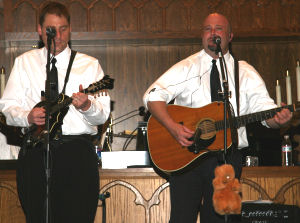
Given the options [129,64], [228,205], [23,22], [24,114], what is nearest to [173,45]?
[129,64]

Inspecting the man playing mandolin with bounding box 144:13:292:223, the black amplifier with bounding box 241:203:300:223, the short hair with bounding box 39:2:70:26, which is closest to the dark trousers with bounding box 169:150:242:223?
the man playing mandolin with bounding box 144:13:292:223

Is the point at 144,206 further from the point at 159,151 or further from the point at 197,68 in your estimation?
the point at 197,68

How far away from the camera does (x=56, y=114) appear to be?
313 cm

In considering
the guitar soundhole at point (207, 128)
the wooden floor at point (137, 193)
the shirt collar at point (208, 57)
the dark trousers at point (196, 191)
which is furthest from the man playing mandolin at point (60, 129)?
the wooden floor at point (137, 193)

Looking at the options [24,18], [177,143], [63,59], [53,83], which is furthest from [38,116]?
[24,18]

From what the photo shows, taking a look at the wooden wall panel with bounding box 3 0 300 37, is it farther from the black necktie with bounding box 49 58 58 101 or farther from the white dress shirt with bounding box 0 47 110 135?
the black necktie with bounding box 49 58 58 101

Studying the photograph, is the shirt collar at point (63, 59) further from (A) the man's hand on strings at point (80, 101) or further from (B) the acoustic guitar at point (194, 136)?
(B) the acoustic guitar at point (194, 136)

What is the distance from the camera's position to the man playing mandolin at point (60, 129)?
2.98 meters

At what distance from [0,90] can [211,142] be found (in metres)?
2.64

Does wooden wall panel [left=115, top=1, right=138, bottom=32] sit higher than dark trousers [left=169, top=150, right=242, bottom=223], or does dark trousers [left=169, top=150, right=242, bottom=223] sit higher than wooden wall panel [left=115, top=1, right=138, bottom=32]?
wooden wall panel [left=115, top=1, right=138, bottom=32]

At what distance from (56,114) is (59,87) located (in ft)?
0.85

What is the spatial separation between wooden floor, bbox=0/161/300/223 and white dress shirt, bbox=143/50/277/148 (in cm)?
81

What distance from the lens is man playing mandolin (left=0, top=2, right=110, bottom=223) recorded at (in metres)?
2.98

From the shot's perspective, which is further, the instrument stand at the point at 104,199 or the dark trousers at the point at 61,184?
the instrument stand at the point at 104,199
